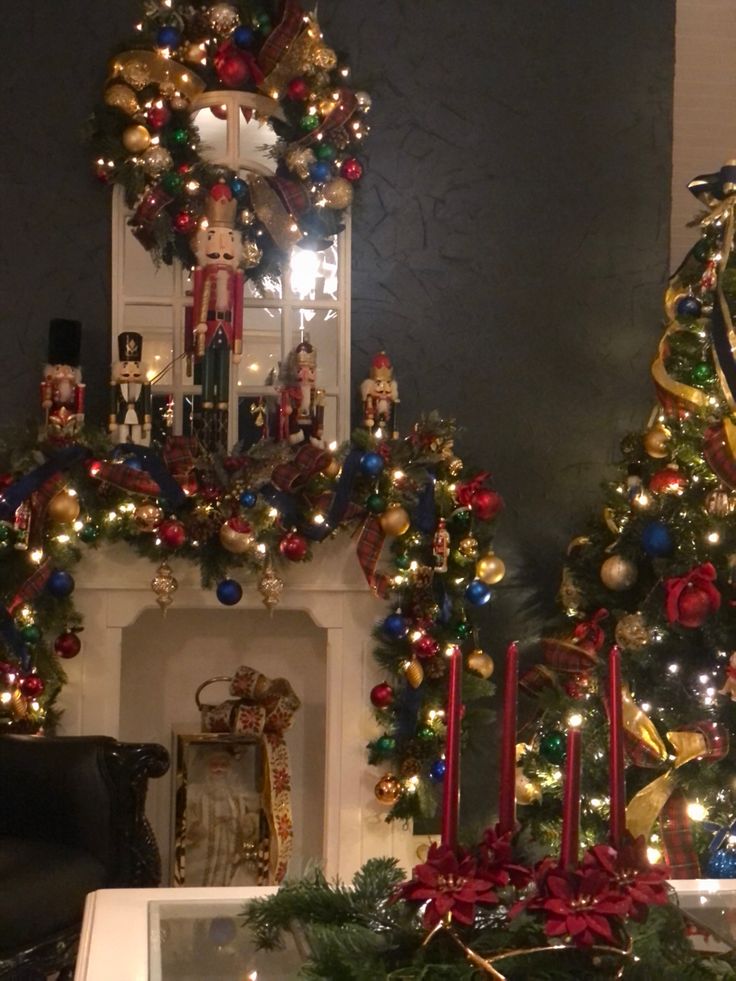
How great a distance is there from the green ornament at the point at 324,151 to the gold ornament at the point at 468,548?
4.09ft

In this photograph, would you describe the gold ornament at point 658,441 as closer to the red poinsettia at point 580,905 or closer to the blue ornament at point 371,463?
the blue ornament at point 371,463

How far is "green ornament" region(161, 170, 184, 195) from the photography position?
3.61 m

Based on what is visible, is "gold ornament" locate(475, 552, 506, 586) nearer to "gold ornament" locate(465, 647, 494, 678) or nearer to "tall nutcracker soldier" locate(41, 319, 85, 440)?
"gold ornament" locate(465, 647, 494, 678)

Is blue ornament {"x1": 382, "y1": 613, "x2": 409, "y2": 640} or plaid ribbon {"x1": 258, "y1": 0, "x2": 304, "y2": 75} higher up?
plaid ribbon {"x1": 258, "y1": 0, "x2": 304, "y2": 75}

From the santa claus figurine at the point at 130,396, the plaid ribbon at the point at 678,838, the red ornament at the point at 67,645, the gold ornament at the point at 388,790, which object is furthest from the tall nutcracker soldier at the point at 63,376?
the plaid ribbon at the point at 678,838

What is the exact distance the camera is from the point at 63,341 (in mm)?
3453

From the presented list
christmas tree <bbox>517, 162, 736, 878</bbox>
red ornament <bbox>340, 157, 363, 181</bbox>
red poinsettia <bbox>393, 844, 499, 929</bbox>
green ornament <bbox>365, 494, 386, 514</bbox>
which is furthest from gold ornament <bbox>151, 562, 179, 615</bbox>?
red poinsettia <bbox>393, 844, 499, 929</bbox>

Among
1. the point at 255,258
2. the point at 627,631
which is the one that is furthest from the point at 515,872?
the point at 255,258

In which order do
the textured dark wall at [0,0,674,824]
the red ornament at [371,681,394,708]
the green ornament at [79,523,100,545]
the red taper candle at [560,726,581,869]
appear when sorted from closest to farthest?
1. the red taper candle at [560,726,581,869]
2. the green ornament at [79,523,100,545]
3. the red ornament at [371,681,394,708]
4. the textured dark wall at [0,0,674,824]

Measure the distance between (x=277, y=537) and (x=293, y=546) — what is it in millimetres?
71

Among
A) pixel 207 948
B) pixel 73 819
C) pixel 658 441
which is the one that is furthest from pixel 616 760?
pixel 658 441

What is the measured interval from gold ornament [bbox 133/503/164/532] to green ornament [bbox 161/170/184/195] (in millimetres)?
958

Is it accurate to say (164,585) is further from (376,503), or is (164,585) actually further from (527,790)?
(527,790)

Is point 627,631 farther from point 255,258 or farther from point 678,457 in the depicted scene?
point 255,258
